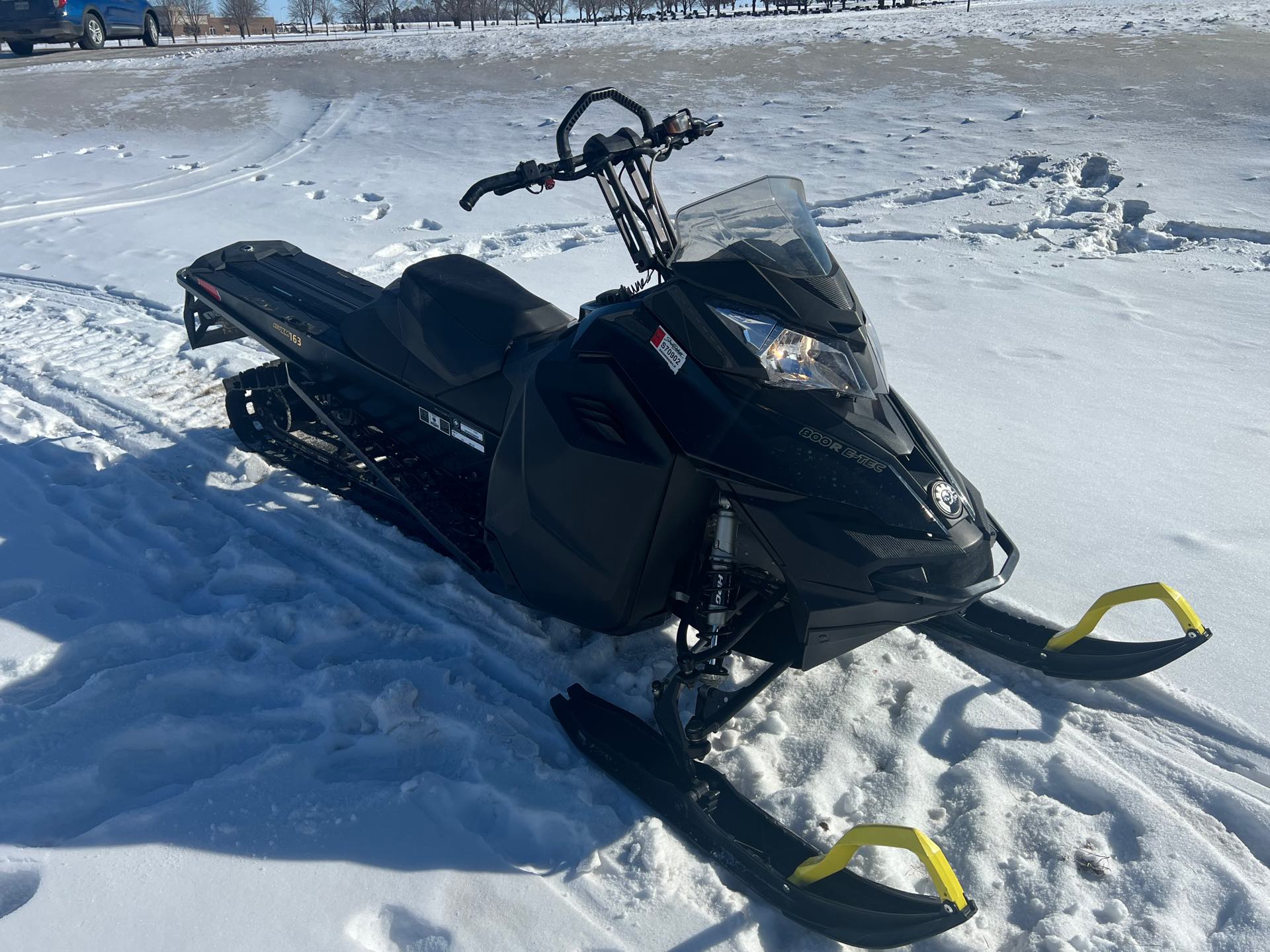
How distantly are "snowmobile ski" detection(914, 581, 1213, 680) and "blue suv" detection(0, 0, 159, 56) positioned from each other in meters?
20.9

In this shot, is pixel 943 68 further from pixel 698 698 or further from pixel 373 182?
pixel 698 698

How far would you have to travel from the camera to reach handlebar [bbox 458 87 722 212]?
2.59m

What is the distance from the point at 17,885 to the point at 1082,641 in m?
2.81

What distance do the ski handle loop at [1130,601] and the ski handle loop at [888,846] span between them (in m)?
1.03

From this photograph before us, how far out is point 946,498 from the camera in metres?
2.11

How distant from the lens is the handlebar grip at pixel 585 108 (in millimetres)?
2564

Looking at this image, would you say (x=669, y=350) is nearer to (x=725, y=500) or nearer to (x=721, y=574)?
(x=725, y=500)

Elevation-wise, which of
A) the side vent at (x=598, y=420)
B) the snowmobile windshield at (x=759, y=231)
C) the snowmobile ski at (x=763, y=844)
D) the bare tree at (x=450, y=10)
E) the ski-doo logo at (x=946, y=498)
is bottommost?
the snowmobile ski at (x=763, y=844)

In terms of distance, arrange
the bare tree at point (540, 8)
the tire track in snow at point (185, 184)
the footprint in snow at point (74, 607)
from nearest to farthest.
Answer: the footprint in snow at point (74, 607) < the tire track in snow at point (185, 184) < the bare tree at point (540, 8)

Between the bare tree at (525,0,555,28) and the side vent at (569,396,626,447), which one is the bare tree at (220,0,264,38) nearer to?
the bare tree at (525,0,555,28)

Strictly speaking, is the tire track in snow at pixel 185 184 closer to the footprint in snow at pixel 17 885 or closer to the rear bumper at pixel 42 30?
the footprint in snow at pixel 17 885

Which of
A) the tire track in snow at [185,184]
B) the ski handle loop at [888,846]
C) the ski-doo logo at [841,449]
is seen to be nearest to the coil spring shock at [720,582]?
the ski-doo logo at [841,449]

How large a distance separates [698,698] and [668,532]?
0.46 m

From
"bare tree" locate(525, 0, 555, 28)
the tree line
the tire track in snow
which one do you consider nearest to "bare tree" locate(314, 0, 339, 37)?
the tree line
